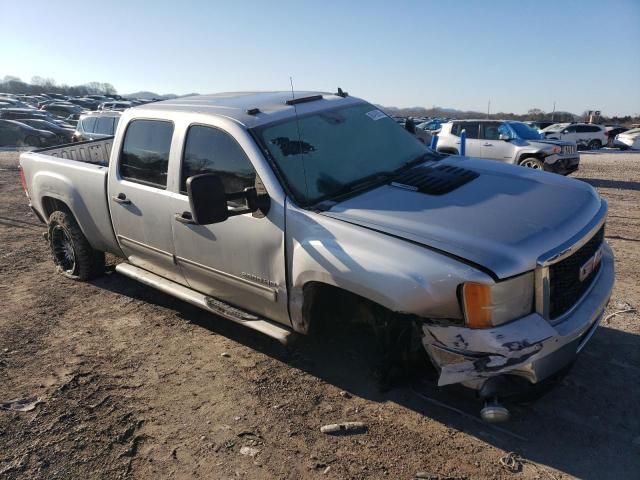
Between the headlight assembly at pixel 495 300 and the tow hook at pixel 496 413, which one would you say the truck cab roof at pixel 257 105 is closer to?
the headlight assembly at pixel 495 300

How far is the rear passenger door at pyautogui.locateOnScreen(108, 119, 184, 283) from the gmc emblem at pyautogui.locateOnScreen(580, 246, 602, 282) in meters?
2.85

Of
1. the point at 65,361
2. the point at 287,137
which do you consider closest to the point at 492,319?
the point at 287,137

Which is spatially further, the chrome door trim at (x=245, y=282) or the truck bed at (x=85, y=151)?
the truck bed at (x=85, y=151)

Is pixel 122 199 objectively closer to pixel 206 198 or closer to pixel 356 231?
pixel 206 198

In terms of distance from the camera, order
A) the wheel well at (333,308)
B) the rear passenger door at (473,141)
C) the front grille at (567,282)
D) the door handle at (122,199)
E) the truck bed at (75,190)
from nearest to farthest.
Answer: the front grille at (567,282) → the wheel well at (333,308) → the door handle at (122,199) → the truck bed at (75,190) → the rear passenger door at (473,141)

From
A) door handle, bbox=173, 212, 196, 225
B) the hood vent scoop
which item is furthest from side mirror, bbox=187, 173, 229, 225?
the hood vent scoop

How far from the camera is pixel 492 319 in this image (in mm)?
2424

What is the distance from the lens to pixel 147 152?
409 centimetres

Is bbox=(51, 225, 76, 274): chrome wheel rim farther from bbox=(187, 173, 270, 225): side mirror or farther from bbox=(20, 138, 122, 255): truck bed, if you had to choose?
bbox=(187, 173, 270, 225): side mirror

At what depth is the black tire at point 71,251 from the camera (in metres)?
5.21

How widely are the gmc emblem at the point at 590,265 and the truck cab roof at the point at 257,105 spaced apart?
2.15 m

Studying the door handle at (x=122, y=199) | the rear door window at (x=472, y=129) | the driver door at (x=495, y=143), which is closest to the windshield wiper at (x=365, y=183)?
the door handle at (x=122, y=199)

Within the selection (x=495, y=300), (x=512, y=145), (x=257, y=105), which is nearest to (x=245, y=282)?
(x=257, y=105)

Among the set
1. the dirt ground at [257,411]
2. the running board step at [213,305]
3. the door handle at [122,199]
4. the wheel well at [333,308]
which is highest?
the door handle at [122,199]
